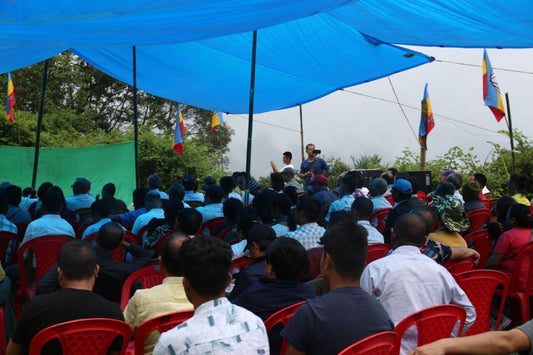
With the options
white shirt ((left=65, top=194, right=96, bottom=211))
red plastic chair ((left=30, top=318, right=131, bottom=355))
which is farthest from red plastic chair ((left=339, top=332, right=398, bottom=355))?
white shirt ((left=65, top=194, right=96, bottom=211))

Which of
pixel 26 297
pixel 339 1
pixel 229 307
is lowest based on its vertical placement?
pixel 26 297

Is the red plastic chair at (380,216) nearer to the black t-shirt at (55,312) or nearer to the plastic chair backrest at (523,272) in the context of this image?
the plastic chair backrest at (523,272)

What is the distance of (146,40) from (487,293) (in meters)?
3.73

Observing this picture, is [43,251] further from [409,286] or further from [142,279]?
[409,286]

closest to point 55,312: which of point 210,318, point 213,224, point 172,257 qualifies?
point 172,257

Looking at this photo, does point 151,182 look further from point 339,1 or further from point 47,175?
point 47,175

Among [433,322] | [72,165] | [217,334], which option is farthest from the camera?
[72,165]

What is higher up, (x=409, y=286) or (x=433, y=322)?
(x=409, y=286)

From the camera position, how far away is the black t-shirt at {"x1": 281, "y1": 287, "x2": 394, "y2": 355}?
2.29 m

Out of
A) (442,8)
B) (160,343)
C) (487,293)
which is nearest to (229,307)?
(160,343)

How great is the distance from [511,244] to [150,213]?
3.27m

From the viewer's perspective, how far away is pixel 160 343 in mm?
2039

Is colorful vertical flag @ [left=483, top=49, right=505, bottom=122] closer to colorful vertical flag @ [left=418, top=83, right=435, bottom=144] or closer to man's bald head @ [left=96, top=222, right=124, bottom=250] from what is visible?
colorful vertical flag @ [left=418, top=83, right=435, bottom=144]

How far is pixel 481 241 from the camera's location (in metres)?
5.29
